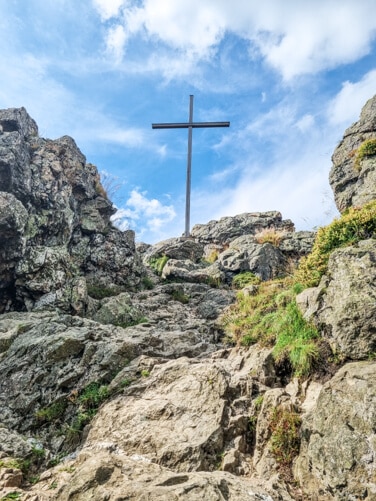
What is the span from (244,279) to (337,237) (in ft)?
25.1

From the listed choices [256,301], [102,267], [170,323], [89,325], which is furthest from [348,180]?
[89,325]

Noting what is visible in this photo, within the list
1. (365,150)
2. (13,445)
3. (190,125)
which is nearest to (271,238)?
(365,150)

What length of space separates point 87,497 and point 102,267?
13010 millimetres

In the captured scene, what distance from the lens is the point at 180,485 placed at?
4160mm

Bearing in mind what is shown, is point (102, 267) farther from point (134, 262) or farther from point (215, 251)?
point (215, 251)

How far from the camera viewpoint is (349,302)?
6.52 metres

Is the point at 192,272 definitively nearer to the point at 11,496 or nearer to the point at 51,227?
the point at 51,227

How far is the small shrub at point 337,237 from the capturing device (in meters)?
Result: 8.41

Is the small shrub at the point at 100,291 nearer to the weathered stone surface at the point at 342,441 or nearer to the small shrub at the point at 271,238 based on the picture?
the small shrub at the point at 271,238

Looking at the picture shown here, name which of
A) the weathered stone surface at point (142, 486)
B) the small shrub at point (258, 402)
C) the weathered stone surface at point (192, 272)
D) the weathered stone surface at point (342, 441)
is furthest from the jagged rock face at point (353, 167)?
the weathered stone surface at point (142, 486)

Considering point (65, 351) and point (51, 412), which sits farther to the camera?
point (65, 351)

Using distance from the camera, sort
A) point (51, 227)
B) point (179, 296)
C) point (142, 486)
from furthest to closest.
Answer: point (179, 296) → point (51, 227) → point (142, 486)

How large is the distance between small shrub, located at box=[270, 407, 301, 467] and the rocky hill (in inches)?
0.8

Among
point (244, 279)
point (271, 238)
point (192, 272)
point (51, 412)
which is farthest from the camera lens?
point (271, 238)
